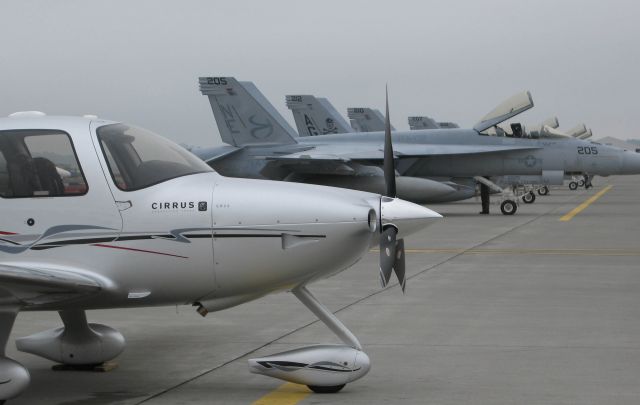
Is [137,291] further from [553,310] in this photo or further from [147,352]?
[553,310]

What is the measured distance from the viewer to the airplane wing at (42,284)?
659 cm

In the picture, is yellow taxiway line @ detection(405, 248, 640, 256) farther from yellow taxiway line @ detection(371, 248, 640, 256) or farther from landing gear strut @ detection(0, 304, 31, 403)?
landing gear strut @ detection(0, 304, 31, 403)

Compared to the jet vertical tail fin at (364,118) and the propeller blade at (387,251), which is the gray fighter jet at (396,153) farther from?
the jet vertical tail fin at (364,118)

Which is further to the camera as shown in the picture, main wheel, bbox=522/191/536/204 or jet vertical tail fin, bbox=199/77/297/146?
main wheel, bbox=522/191/536/204

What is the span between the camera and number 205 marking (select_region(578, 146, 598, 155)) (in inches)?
1356

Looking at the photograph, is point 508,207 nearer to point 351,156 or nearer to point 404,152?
point 404,152

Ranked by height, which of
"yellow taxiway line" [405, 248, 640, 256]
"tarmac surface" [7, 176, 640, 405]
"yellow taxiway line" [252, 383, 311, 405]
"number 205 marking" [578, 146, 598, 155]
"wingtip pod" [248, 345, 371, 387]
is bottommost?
"yellow taxiway line" [405, 248, 640, 256]

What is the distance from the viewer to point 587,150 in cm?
3478

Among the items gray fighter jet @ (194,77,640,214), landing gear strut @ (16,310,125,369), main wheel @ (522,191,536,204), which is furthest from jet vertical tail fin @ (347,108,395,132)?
landing gear strut @ (16,310,125,369)

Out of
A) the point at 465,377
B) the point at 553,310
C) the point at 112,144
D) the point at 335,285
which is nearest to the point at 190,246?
the point at 112,144

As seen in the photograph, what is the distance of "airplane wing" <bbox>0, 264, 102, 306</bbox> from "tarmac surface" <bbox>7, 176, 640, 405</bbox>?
0.75 metres

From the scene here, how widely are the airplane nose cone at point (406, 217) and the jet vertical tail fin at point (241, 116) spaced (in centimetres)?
2937

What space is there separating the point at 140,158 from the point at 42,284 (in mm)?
1226

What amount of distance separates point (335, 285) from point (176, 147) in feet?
21.0
